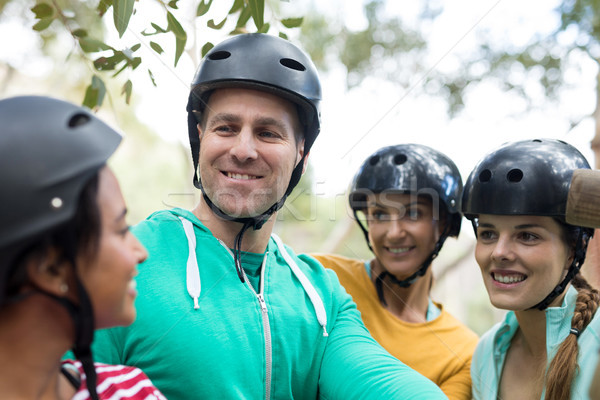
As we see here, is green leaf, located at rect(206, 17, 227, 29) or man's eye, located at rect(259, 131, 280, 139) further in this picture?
green leaf, located at rect(206, 17, 227, 29)

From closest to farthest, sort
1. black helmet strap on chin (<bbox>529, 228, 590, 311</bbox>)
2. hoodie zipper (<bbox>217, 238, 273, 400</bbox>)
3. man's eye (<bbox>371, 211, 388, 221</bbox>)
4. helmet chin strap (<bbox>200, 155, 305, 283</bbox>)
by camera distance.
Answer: hoodie zipper (<bbox>217, 238, 273, 400</bbox>) < helmet chin strap (<bbox>200, 155, 305, 283</bbox>) < black helmet strap on chin (<bbox>529, 228, 590, 311</bbox>) < man's eye (<bbox>371, 211, 388, 221</bbox>)

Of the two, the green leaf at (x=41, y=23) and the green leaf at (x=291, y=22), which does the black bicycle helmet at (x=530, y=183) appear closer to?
the green leaf at (x=291, y=22)

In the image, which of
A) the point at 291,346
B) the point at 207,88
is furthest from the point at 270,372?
the point at 207,88

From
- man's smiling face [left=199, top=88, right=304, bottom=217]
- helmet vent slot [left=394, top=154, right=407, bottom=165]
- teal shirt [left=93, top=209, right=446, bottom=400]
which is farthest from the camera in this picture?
helmet vent slot [left=394, top=154, right=407, bottom=165]

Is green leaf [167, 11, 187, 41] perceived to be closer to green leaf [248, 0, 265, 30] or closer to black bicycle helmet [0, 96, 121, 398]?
green leaf [248, 0, 265, 30]

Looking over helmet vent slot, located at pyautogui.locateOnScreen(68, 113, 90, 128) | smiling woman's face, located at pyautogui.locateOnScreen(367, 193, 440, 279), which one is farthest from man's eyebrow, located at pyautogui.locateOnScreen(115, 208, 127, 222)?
smiling woman's face, located at pyautogui.locateOnScreen(367, 193, 440, 279)

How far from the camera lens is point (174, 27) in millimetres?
3006

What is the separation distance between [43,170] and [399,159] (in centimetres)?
330

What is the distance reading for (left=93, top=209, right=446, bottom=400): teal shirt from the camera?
2.23 meters

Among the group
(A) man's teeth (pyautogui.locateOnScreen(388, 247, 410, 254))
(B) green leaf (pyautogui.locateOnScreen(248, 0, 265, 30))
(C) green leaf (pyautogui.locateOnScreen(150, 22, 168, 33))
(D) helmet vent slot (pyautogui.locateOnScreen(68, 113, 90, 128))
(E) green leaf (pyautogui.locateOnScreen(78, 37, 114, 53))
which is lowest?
(D) helmet vent slot (pyautogui.locateOnScreen(68, 113, 90, 128))

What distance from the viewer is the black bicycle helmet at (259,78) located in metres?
2.76

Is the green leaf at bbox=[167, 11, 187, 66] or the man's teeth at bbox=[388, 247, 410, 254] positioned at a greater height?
the green leaf at bbox=[167, 11, 187, 66]

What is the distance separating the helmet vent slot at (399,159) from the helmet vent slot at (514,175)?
1128mm

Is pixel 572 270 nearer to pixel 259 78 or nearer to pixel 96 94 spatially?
pixel 259 78
